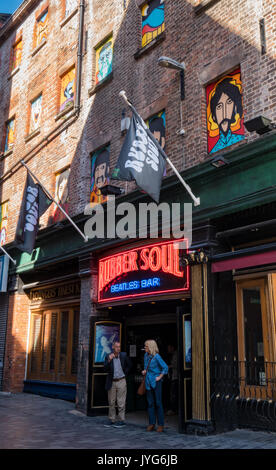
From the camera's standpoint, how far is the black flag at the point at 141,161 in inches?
334

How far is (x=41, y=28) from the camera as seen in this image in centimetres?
1798

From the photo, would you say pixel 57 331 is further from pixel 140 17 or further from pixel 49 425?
pixel 140 17

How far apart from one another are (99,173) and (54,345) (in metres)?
5.82

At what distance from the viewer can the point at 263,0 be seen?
28.8 feet

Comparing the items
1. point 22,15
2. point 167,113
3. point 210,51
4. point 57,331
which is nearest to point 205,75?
point 210,51

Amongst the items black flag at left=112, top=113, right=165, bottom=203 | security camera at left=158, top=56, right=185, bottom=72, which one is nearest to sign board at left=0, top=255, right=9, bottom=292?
black flag at left=112, top=113, right=165, bottom=203

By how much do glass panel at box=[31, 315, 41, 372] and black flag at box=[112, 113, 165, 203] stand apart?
8.83 m

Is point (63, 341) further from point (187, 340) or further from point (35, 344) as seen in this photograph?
point (187, 340)

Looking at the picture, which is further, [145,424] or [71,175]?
[71,175]

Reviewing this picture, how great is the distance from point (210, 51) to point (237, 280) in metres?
4.94

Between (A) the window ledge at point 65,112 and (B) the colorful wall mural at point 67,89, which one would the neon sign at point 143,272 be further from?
(B) the colorful wall mural at point 67,89

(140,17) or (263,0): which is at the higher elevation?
(140,17)

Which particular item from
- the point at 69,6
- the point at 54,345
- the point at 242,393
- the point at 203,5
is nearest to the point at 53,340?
the point at 54,345
